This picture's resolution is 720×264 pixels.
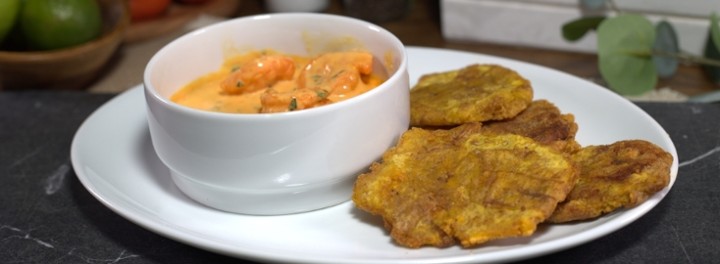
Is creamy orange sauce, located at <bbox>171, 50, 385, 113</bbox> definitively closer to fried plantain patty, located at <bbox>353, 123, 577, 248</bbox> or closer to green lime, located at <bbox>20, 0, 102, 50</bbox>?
fried plantain patty, located at <bbox>353, 123, 577, 248</bbox>

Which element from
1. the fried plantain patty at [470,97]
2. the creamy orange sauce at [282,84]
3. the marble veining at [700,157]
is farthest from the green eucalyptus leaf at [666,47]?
the creamy orange sauce at [282,84]

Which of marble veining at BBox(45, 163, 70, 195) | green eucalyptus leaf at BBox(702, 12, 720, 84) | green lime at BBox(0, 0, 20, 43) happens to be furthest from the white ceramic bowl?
green eucalyptus leaf at BBox(702, 12, 720, 84)

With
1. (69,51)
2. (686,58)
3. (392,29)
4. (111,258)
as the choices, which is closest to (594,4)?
(686,58)

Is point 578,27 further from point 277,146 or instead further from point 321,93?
point 277,146

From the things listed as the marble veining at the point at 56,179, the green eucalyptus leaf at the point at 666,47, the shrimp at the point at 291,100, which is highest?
the shrimp at the point at 291,100

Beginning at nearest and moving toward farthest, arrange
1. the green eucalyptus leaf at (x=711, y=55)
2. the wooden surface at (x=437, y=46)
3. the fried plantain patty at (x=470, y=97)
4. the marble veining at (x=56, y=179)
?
the fried plantain patty at (x=470, y=97)
the marble veining at (x=56, y=179)
the green eucalyptus leaf at (x=711, y=55)
the wooden surface at (x=437, y=46)

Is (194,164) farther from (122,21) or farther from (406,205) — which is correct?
(122,21)

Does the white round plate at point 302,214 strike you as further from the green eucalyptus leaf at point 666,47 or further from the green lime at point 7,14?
the green eucalyptus leaf at point 666,47

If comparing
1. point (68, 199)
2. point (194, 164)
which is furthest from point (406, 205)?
point (68, 199)
